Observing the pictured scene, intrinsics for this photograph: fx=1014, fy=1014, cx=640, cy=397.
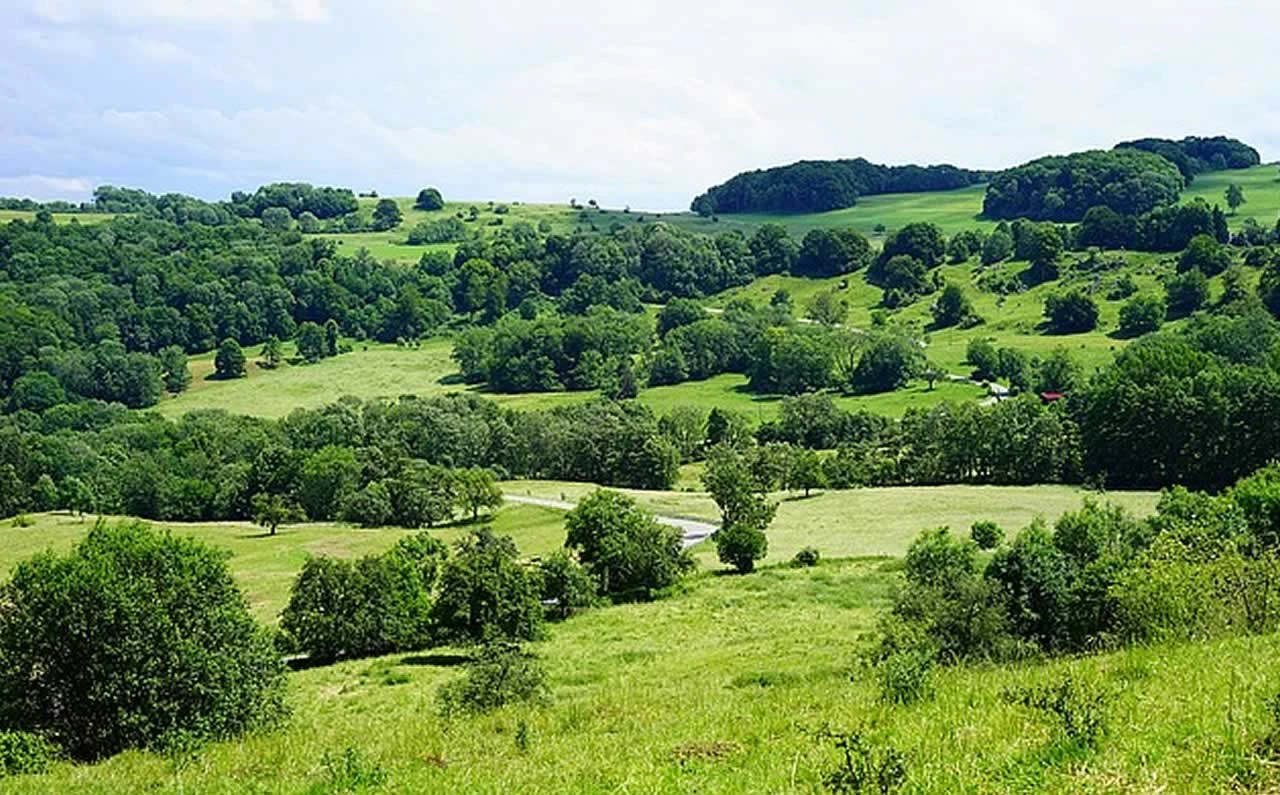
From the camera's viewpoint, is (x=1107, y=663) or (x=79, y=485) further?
(x=79, y=485)

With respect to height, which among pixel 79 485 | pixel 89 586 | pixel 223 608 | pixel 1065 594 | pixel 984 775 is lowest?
pixel 79 485

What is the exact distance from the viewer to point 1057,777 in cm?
912

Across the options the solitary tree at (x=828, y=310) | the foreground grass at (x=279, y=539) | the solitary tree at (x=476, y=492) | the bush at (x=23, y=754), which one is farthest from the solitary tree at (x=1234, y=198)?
the bush at (x=23, y=754)

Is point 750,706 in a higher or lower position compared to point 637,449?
higher

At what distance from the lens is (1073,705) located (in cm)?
1104

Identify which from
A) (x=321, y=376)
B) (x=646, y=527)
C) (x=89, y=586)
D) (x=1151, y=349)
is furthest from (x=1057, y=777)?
(x=321, y=376)

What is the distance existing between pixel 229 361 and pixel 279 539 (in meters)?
87.8

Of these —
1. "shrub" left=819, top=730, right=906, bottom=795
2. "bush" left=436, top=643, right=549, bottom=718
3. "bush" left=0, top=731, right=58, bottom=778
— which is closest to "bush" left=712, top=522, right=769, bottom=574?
"bush" left=436, top=643, right=549, bottom=718

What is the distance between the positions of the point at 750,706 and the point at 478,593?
125 feet

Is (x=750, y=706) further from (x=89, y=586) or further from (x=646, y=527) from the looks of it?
(x=646, y=527)

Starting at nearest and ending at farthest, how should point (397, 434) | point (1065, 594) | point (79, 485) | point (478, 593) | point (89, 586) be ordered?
point (89, 586) → point (1065, 594) → point (478, 593) → point (79, 485) → point (397, 434)

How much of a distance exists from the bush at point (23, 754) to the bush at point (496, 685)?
8.98 meters

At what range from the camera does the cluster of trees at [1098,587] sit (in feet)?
82.1

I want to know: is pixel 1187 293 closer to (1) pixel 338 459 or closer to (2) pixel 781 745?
(1) pixel 338 459
